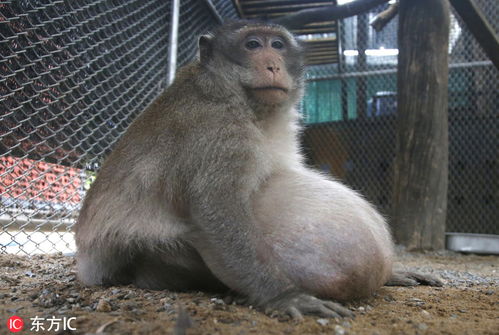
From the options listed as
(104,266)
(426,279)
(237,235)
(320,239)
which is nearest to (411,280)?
(426,279)

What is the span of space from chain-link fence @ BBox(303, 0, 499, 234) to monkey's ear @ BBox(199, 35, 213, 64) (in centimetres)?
447

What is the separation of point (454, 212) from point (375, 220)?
526 cm

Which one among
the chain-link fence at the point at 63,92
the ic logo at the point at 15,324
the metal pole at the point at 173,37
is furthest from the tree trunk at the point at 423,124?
the ic logo at the point at 15,324

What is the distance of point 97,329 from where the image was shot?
67.2 inches

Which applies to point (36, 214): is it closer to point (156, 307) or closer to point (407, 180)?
point (156, 307)

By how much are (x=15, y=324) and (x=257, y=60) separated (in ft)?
5.60

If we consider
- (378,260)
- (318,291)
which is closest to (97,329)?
(318,291)

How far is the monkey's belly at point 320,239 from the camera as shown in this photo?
2.22m

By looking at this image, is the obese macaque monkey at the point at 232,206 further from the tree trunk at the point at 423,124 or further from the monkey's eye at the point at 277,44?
the tree trunk at the point at 423,124

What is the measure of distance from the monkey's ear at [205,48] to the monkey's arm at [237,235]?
72 centimetres

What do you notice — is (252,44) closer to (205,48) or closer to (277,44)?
(277,44)

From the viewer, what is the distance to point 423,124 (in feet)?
18.2

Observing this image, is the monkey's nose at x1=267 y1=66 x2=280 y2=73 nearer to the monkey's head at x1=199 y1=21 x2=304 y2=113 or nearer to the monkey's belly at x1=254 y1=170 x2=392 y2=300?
the monkey's head at x1=199 y1=21 x2=304 y2=113

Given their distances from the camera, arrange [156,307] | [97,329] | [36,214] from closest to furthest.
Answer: [97,329] < [156,307] < [36,214]
